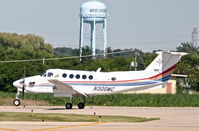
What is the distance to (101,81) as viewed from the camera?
163 feet

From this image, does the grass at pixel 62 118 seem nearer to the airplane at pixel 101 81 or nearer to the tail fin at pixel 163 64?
the airplane at pixel 101 81

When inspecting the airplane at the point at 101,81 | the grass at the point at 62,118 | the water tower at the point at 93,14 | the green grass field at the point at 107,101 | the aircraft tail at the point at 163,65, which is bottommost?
the grass at the point at 62,118

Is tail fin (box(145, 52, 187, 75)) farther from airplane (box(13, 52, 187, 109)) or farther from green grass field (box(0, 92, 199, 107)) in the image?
green grass field (box(0, 92, 199, 107))

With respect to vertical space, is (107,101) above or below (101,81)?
below

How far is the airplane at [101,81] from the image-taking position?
162 feet

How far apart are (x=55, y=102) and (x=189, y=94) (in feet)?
89.4

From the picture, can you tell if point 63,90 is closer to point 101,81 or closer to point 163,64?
point 101,81

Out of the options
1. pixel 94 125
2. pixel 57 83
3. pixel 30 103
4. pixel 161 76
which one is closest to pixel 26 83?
pixel 57 83

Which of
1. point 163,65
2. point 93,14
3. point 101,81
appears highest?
point 93,14

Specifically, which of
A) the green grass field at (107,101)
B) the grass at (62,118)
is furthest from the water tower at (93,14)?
the grass at (62,118)

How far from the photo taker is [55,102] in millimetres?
61188

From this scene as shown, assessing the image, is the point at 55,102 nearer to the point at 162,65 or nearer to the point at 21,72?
the point at 162,65

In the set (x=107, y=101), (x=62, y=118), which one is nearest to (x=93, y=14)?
(x=107, y=101)

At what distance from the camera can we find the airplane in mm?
49312
